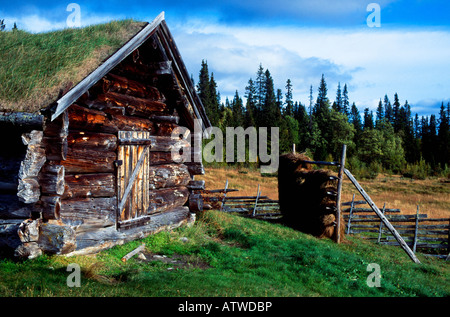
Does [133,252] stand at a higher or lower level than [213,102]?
lower

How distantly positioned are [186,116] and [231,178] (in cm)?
2545

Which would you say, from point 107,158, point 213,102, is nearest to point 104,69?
point 107,158

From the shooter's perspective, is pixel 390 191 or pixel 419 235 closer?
pixel 419 235

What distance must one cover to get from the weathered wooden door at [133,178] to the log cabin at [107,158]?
0.08ft

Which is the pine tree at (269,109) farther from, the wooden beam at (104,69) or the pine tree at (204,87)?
the wooden beam at (104,69)

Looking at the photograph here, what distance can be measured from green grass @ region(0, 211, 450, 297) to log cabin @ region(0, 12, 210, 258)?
0.48m

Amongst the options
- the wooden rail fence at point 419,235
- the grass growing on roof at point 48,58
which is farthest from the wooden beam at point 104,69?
the wooden rail fence at point 419,235

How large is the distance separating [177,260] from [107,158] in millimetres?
2762

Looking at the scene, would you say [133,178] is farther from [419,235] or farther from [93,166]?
[419,235]

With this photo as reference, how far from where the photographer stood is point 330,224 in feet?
40.8

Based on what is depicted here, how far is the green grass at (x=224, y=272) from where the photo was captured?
205 inches

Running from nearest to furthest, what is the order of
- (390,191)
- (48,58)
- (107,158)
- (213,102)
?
(48,58), (107,158), (390,191), (213,102)

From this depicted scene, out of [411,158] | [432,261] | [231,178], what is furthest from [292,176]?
[411,158]

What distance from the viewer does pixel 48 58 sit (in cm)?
720
